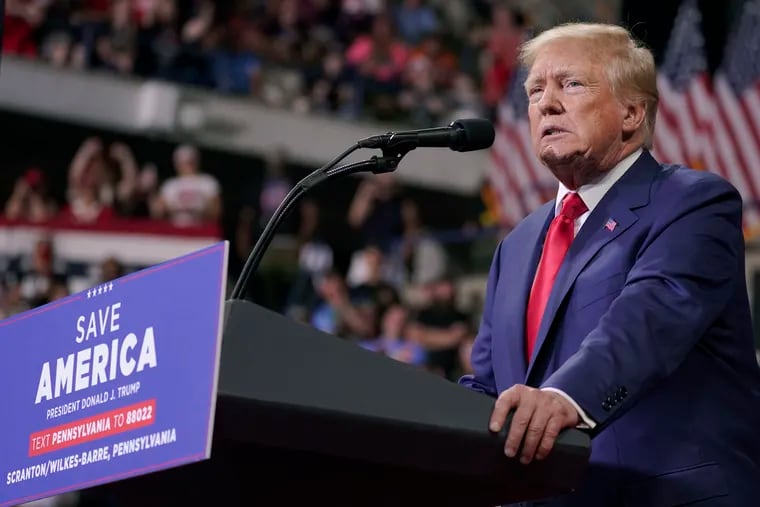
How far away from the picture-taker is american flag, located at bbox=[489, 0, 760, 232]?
885cm

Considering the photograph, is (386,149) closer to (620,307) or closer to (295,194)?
(295,194)

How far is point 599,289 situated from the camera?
7.41 feet

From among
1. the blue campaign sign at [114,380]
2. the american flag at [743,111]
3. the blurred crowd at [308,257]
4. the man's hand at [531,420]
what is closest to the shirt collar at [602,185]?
the man's hand at [531,420]

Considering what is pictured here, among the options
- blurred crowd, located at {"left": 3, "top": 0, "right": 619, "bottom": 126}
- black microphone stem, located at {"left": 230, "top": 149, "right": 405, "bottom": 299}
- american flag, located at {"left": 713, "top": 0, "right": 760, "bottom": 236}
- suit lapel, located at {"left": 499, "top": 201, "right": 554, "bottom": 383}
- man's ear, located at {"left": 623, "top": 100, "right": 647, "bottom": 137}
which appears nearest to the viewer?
black microphone stem, located at {"left": 230, "top": 149, "right": 405, "bottom": 299}

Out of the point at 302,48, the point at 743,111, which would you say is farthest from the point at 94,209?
the point at 302,48

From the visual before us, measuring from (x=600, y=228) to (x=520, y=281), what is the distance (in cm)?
18

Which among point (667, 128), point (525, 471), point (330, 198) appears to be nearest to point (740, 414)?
point (525, 471)

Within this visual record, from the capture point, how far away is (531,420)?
6.27 ft

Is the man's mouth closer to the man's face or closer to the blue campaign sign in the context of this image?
the man's face

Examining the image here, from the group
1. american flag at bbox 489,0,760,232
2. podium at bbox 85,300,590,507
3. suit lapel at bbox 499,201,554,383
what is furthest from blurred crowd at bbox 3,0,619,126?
podium at bbox 85,300,590,507

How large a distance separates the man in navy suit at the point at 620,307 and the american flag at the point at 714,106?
6356 mm

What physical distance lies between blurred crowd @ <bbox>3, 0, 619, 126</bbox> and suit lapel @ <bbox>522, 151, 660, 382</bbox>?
33.5ft

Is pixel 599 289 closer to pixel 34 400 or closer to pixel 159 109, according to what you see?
pixel 34 400

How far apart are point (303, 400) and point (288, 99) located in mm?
12324
